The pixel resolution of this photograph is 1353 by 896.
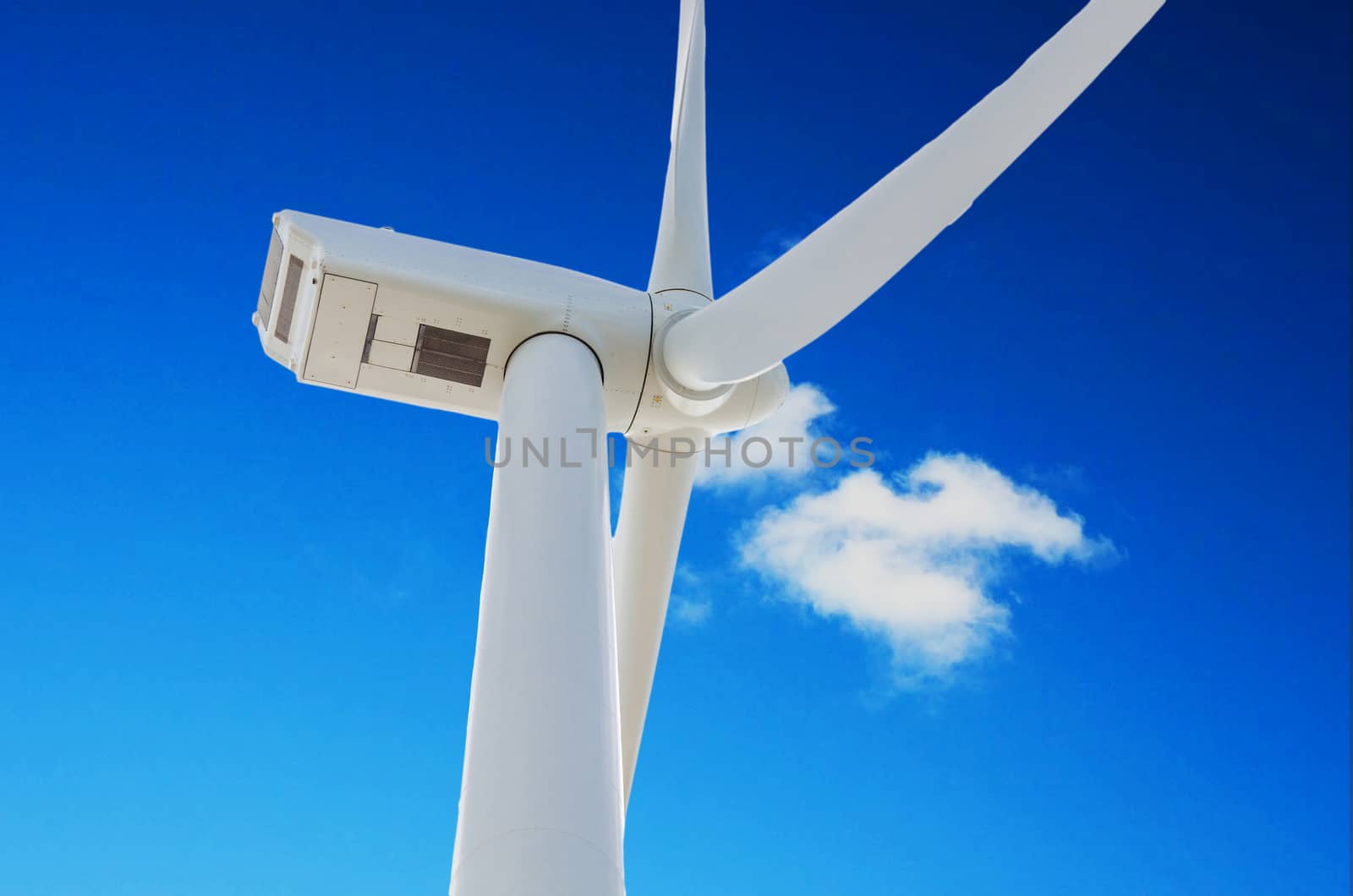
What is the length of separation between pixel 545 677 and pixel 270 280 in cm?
708

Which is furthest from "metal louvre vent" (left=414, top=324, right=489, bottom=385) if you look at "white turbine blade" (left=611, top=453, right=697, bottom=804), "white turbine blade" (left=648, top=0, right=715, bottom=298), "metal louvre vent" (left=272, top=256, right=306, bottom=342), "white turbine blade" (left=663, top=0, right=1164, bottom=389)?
"white turbine blade" (left=663, top=0, right=1164, bottom=389)

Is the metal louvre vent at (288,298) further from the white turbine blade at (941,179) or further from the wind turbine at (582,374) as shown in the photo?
the white turbine blade at (941,179)

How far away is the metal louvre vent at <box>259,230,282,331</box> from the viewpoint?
12375 millimetres

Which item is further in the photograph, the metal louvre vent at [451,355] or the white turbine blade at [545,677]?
the metal louvre vent at [451,355]

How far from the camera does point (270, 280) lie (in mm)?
12633

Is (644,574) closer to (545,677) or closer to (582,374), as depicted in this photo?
(582,374)

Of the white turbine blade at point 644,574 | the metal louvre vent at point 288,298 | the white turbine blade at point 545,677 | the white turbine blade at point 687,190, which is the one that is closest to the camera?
the white turbine blade at point 545,677

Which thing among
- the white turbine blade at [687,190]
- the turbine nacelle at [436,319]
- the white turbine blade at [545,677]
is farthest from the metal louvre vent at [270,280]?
the white turbine blade at [687,190]

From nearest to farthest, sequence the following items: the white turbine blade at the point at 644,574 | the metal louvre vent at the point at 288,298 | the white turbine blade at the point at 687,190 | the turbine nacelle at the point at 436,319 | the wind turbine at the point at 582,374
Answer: the wind turbine at the point at 582,374, the turbine nacelle at the point at 436,319, the metal louvre vent at the point at 288,298, the white turbine blade at the point at 644,574, the white turbine blade at the point at 687,190

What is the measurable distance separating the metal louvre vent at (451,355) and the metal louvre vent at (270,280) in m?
1.86

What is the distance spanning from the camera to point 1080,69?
965 cm

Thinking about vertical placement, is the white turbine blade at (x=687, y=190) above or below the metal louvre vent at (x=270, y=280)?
above

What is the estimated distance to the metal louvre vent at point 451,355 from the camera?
12.1 m

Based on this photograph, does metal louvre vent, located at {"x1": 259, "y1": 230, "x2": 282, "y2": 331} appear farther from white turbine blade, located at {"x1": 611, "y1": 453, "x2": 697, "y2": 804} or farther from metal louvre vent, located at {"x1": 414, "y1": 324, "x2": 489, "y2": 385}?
white turbine blade, located at {"x1": 611, "y1": 453, "x2": 697, "y2": 804}
